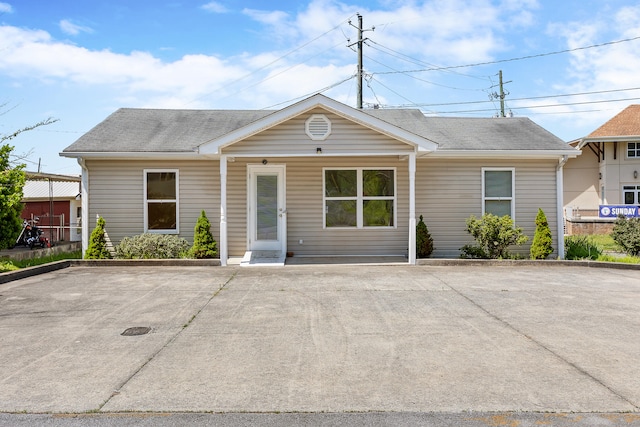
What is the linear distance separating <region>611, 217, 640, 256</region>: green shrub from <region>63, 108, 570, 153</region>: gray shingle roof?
308cm

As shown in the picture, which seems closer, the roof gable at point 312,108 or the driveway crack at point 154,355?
the driveway crack at point 154,355

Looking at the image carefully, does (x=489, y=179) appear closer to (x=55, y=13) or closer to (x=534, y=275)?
(x=534, y=275)

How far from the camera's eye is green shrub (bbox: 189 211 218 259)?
38.6ft

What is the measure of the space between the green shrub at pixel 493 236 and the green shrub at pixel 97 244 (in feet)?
29.7

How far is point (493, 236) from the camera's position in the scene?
1171cm

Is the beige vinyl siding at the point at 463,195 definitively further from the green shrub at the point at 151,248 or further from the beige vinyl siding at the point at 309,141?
the green shrub at the point at 151,248

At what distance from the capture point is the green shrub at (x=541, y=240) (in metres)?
12.0

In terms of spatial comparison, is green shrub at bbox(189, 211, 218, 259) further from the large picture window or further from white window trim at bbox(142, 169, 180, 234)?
the large picture window

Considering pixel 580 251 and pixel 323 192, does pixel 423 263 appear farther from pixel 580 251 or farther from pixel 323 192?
pixel 580 251

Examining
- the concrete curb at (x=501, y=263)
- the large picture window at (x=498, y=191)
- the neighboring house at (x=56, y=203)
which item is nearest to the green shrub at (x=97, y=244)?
the concrete curb at (x=501, y=263)

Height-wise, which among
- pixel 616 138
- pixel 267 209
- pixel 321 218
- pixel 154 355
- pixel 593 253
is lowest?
pixel 154 355

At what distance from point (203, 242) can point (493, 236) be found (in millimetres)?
7012

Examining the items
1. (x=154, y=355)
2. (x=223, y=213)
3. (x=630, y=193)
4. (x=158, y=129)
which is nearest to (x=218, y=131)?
(x=158, y=129)

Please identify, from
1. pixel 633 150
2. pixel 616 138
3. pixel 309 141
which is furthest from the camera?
pixel 633 150
